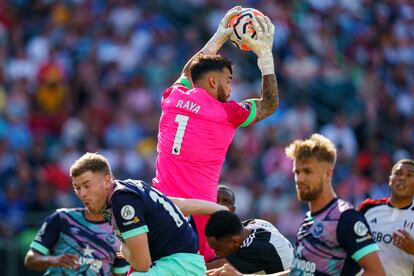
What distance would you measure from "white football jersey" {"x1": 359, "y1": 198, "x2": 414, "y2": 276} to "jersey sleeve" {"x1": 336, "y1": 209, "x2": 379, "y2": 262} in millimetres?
2228

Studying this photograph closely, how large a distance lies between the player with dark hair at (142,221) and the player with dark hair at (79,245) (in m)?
2.17

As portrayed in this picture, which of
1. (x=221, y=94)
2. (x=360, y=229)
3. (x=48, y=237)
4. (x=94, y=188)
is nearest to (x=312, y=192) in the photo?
(x=360, y=229)

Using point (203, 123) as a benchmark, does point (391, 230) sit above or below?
below

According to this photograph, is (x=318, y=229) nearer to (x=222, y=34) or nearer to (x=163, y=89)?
(x=222, y=34)

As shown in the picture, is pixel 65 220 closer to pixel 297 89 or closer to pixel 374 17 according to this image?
pixel 297 89

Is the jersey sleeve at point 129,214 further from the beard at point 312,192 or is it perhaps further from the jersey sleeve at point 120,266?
the jersey sleeve at point 120,266

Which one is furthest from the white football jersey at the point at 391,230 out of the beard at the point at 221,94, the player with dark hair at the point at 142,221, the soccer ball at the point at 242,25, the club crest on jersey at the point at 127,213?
the club crest on jersey at the point at 127,213

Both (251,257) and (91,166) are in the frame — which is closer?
(91,166)

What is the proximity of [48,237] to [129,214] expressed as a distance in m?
2.92

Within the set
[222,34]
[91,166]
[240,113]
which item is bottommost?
[91,166]

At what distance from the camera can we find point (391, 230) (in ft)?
33.7

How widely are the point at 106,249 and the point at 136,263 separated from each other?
2.68 metres

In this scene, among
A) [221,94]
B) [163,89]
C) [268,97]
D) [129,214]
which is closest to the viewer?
[129,214]

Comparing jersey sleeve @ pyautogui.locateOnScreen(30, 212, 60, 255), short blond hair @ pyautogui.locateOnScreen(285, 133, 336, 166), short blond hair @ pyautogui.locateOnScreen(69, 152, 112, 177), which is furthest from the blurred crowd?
short blond hair @ pyautogui.locateOnScreen(285, 133, 336, 166)
